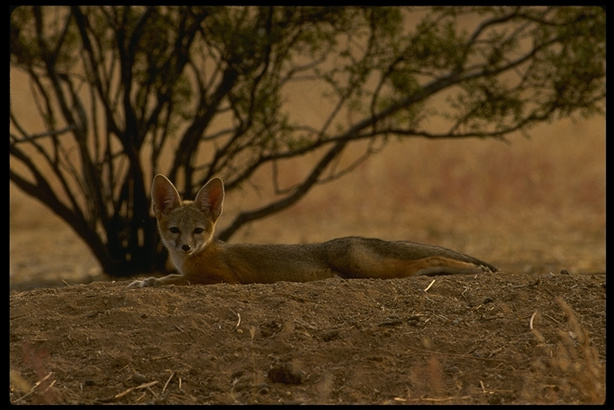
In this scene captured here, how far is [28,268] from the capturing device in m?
16.9

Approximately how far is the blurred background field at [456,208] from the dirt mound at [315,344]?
28.1 ft

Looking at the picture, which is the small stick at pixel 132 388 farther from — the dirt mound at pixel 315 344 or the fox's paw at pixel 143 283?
the fox's paw at pixel 143 283

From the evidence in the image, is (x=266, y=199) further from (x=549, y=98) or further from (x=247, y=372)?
(x=247, y=372)

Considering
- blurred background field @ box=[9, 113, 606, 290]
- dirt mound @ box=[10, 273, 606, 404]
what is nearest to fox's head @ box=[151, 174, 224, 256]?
dirt mound @ box=[10, 273, 606, 404]

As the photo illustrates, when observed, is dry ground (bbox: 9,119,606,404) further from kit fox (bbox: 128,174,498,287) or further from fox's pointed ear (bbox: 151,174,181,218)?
fox's pointed ear (bbox: 151,174,181,218)

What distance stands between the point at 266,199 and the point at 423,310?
56.5 feet

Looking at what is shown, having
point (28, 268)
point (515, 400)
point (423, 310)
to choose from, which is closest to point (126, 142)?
point (28, 268)

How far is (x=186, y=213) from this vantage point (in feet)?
28.6

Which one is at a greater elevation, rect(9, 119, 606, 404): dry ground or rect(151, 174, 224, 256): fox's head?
rect(151, 174, 224, 256): fox's head

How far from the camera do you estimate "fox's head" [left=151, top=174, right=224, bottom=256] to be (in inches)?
338

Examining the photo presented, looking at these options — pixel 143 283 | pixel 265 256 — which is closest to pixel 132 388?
pixel 143 283

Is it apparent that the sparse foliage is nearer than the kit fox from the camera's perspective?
No

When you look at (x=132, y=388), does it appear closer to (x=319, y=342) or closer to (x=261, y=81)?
(x=319, y=342)

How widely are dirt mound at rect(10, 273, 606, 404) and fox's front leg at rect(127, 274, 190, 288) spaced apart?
1.80 feet
